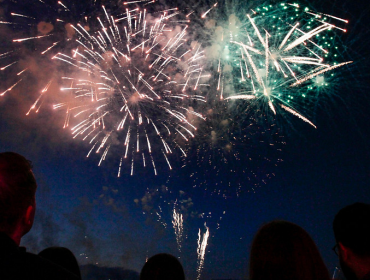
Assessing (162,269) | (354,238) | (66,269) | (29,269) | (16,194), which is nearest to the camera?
(29,269)

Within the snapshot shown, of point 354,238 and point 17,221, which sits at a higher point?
point 17,221

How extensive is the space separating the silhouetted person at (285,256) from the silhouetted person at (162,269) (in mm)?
1837

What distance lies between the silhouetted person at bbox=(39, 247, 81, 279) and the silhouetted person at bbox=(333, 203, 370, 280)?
3.55 m

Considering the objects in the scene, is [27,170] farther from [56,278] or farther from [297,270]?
[297,270]

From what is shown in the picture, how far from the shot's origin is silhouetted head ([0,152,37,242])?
6.91ft

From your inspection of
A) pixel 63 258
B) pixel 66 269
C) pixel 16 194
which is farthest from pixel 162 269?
pixel 16 194

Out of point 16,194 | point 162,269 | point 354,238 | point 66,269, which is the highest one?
point 16,194

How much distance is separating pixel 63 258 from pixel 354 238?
12.7 feet

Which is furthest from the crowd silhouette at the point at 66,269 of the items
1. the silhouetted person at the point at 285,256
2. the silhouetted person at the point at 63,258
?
the silhouetted person at the point at 63,258

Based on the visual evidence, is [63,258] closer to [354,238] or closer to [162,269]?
[162,269]

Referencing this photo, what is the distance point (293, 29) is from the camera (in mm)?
12906

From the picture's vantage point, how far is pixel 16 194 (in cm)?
217

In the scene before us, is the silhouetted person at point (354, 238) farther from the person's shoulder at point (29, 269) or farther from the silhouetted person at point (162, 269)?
the person's shoulder at point (29, 269)

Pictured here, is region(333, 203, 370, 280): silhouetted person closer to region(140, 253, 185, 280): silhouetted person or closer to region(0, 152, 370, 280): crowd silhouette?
region(0, 152, 370, 280): crowd silhouette
